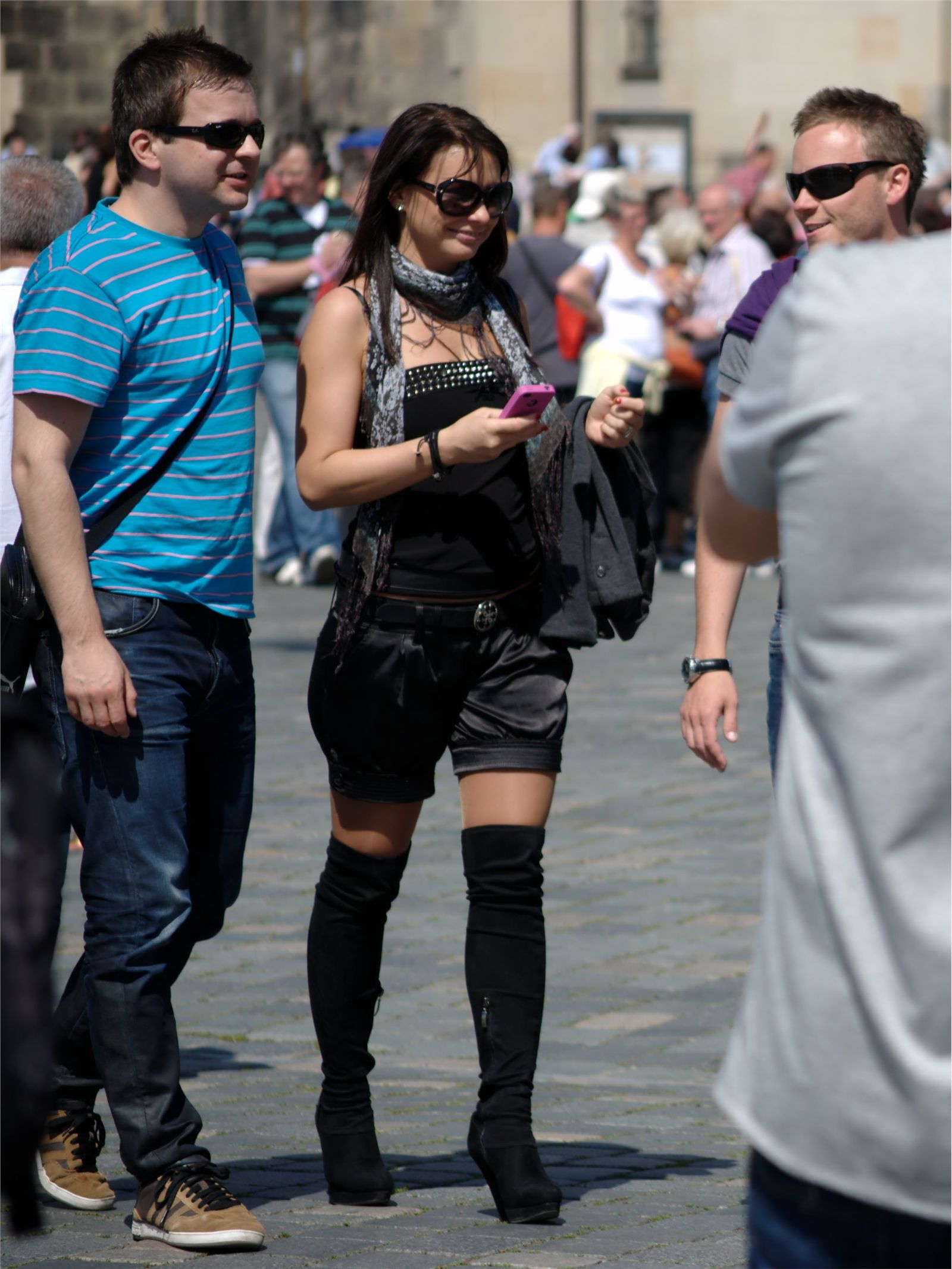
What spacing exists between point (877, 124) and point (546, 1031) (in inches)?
91.9

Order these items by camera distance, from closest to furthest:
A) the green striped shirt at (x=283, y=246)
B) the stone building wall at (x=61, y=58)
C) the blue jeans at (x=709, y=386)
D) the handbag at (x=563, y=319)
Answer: the green striped shirt at (x=283, y=246), the handbag at (x=563, y=319), the blue jeans at (x=709, y=386), the stone building wall at (x=61, y=58)

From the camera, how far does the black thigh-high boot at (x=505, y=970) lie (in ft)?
13.2

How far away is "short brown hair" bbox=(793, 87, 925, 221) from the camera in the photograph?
4.09 metres

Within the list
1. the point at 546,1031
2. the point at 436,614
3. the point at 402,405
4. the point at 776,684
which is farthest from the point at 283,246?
the point at 776,684

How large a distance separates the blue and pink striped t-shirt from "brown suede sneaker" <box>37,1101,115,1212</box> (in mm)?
999

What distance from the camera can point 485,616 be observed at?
410cm

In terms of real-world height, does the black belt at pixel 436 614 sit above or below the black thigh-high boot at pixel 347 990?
above

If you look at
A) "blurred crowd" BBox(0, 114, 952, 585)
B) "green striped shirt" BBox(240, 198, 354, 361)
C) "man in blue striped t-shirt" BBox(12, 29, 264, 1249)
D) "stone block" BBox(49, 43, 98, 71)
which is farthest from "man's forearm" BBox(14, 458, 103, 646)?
"stone block" BBox(49, 43, 98, 71)

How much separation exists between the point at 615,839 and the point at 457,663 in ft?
10.9

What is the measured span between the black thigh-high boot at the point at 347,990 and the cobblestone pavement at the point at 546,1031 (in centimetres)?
12

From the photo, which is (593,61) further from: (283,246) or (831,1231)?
(831,1231)

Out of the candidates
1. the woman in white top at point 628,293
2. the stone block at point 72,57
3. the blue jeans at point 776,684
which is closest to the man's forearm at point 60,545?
the blue jeans at point 776,684

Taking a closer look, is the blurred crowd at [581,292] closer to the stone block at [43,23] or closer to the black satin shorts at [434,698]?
the black satin shorts at [434,698]

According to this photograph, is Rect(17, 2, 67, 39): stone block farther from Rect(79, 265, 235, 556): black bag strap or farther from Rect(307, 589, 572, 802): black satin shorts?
Rect(79, 265, 235, 556): black bag strap
